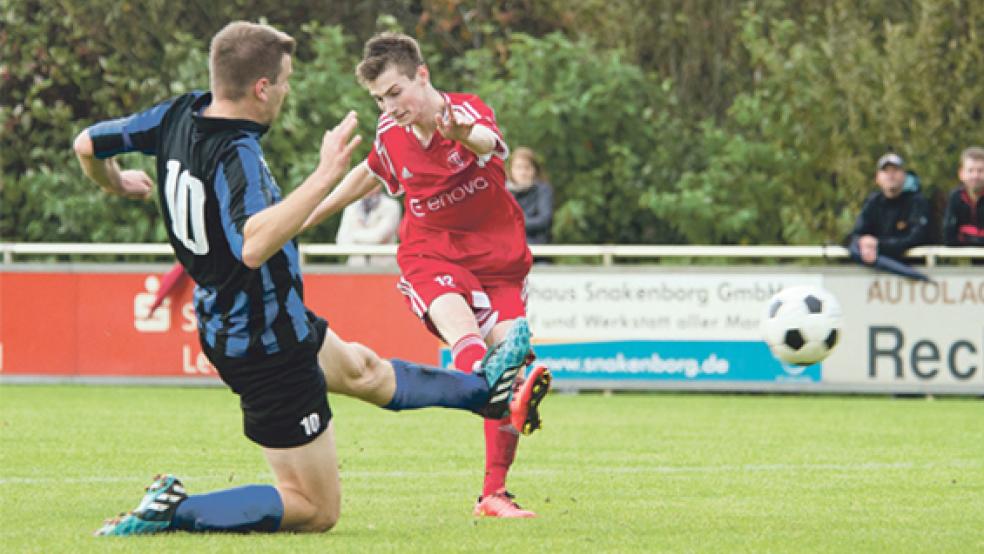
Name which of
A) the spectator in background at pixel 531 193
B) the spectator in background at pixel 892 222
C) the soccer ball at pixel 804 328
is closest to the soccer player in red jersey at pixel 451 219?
the soccer ball at pixel 804 328

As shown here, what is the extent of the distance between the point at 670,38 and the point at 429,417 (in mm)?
9915

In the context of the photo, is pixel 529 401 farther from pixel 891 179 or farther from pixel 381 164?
pixel 891 179

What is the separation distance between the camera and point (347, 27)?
77.9ft

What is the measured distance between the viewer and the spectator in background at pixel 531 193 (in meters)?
16.3

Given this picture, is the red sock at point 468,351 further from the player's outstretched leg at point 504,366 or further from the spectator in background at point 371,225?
the spectator in background at point 371,225

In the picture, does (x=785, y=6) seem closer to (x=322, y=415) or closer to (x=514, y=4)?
(x=514, y=4)

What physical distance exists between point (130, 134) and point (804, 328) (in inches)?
167

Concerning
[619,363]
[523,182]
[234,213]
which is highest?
[234,213]

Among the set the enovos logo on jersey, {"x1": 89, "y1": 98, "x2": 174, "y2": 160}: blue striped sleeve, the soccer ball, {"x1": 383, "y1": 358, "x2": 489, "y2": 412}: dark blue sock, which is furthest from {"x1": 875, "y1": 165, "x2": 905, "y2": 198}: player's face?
{"x1": 89, "y1": 98, "x2": 174, "y2": 160}: blue striped sleeve

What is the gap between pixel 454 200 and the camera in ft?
27.1

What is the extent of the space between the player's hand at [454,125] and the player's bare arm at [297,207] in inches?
45.5

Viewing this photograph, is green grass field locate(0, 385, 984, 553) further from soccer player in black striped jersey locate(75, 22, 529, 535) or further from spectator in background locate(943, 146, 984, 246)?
spectator in background locate(943, 146, 984, 246)

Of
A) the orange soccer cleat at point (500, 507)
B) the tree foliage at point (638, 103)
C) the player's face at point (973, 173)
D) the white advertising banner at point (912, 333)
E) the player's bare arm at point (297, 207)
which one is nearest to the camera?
the player's bare arm at point (297, 207)

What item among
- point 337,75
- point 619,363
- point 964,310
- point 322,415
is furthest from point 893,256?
point 322,415
